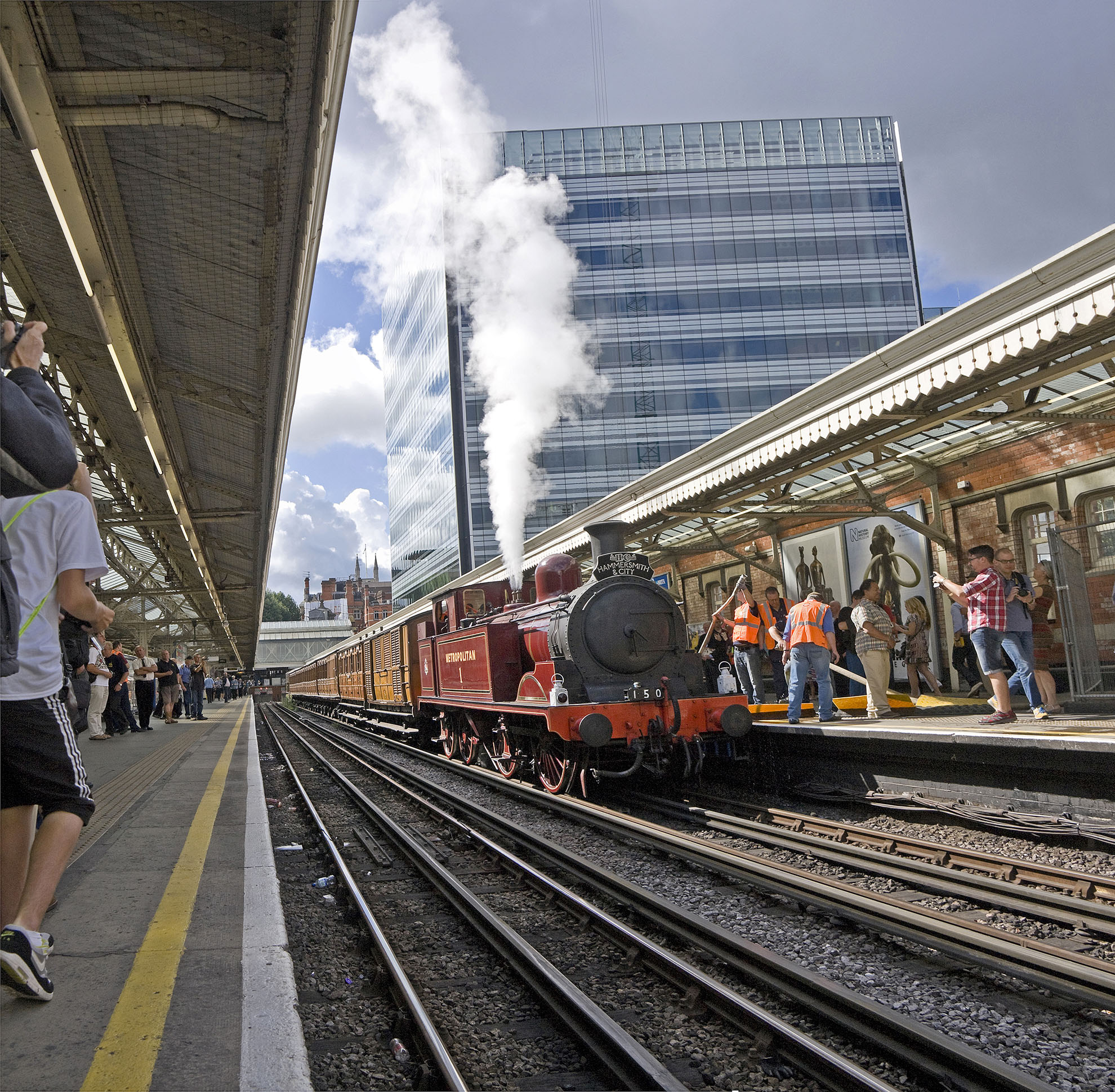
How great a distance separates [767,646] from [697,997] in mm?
8106

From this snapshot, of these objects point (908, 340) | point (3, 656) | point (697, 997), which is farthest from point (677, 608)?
point (3, 656)

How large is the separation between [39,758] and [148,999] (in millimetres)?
828

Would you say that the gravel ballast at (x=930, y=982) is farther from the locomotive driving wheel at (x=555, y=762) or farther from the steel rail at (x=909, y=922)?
the locomotive driving wheel at (x=555, y=762)

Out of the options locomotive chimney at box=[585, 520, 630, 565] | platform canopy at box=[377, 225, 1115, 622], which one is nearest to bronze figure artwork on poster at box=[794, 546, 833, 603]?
platform canopy at box=[377, 225, 1115, 622]

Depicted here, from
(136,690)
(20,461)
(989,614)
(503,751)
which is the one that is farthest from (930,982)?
(136,690)

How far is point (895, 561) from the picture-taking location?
1153 cm

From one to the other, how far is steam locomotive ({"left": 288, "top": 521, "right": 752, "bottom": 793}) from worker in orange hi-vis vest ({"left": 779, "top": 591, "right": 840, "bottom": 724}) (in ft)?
3.24

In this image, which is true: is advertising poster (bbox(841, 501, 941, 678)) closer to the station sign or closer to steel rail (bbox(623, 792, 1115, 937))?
the station sign

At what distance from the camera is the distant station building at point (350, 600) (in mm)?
111812

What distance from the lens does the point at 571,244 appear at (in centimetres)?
4775

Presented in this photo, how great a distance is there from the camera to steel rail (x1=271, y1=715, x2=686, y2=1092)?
275 cm

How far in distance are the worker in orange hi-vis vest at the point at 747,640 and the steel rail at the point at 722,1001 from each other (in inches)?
178

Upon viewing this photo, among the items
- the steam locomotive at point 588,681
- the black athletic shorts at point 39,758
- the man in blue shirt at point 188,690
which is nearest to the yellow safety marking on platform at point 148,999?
the black athletic shorts at point 39,758

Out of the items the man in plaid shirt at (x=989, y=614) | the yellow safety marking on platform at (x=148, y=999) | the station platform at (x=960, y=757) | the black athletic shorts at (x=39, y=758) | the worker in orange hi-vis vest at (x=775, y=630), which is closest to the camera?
the yellow safety marking on platform at (x=148, y=999)
